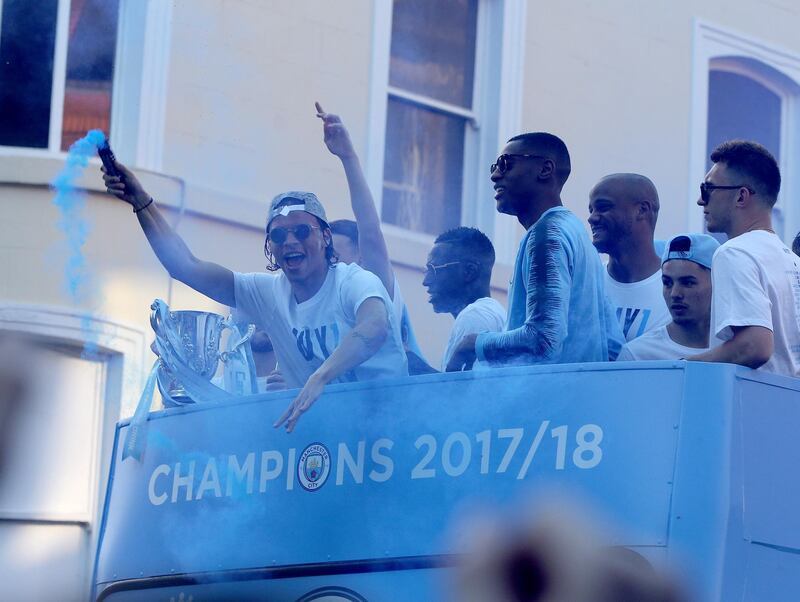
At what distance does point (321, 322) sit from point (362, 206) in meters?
0.84

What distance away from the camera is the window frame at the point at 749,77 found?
1198 cm

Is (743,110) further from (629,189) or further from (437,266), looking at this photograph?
(629,189)

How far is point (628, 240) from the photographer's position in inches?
223

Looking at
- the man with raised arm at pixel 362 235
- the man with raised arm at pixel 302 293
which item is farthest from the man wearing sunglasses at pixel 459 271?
the man with raised arm at pixel 302 293

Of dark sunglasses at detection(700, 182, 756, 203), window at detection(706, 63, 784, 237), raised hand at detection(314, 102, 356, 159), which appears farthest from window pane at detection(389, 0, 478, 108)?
dark sunglasses at detection(700, 182, 756, 203)

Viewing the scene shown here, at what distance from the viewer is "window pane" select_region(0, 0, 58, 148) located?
8992mm

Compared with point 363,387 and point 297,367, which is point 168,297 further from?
point 363,387

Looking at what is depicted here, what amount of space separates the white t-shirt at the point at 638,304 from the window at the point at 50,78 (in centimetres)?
427

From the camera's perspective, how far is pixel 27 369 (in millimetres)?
8477

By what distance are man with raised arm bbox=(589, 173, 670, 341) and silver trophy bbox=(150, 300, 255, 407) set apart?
1.19 meters

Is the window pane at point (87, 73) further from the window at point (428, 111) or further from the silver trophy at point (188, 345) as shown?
the silver trophy at point (188, 345)

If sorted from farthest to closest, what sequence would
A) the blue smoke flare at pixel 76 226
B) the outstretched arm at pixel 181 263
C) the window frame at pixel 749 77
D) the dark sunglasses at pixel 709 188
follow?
the window frame at pixel 749 77 < the blue smoke flare at pixel 76 226 < the outstretched arm at pixel 181 263 < the dark sunglasses at pixel 709 188

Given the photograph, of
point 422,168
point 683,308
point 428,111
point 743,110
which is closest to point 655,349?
point 683,308

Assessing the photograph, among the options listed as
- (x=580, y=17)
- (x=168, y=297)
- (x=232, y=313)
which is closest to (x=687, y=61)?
(x=580, y=17)
